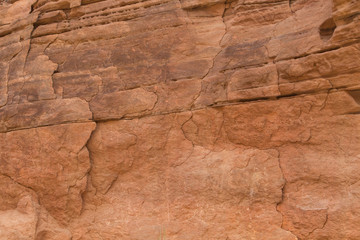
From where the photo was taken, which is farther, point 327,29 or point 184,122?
point 184,122

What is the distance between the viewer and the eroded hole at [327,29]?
372 cm

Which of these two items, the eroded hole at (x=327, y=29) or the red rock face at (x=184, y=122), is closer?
the red rock face at (x=184, y=122)

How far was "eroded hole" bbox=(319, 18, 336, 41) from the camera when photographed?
372 cm

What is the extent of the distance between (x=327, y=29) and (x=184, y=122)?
1634 millimetres

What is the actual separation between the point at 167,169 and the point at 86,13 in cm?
223

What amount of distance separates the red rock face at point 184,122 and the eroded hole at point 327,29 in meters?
0.01

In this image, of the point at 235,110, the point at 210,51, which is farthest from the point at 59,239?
the point at 210,51

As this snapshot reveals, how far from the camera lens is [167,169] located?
13.5 ft

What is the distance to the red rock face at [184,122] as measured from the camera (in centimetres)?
359

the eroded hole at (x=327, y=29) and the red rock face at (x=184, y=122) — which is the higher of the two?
the eroded hole at (x=327, y=29)

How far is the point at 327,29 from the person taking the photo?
379cm

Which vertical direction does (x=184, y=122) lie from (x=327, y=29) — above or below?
below

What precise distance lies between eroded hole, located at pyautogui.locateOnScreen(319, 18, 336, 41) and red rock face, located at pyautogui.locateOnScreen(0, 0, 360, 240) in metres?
0.01

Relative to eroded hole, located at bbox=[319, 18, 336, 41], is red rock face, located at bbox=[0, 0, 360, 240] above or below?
below
